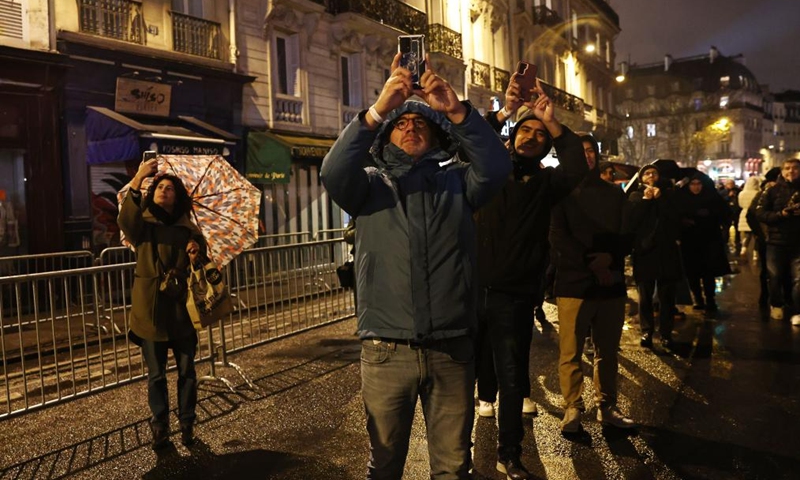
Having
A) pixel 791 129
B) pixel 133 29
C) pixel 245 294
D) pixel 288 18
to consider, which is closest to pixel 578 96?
pixel 288 18

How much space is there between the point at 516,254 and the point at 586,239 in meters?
0.95

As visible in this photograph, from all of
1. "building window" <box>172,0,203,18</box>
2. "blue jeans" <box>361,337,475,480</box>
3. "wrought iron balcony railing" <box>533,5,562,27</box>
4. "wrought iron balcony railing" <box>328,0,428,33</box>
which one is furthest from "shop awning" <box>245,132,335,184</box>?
"wrought iron balcony railing" <box>533,5,562,27</box>

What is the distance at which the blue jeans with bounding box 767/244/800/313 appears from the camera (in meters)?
8.40

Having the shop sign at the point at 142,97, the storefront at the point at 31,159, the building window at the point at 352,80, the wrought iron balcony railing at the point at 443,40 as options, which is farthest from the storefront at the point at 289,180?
the wrought iron balcony railing at the point at 443,40

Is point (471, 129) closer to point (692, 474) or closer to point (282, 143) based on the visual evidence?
point (692, 474)

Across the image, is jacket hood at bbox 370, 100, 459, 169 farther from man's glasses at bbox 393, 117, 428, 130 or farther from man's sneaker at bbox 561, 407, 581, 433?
man's sneaker at bbox 561, 407, 581, 433

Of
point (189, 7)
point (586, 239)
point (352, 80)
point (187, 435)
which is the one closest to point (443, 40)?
point (352, 80)

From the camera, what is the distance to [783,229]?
8.56 meters

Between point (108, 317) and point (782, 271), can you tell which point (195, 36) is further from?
point (782, 271)

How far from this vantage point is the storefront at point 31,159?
36.5ft

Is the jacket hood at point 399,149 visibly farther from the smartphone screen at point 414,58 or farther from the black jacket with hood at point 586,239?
the black jacket with hood at point 586,239

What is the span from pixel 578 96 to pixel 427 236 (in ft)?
130

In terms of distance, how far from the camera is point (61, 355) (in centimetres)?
763

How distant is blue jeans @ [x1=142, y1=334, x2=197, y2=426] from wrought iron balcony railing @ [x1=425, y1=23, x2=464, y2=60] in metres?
19.2
